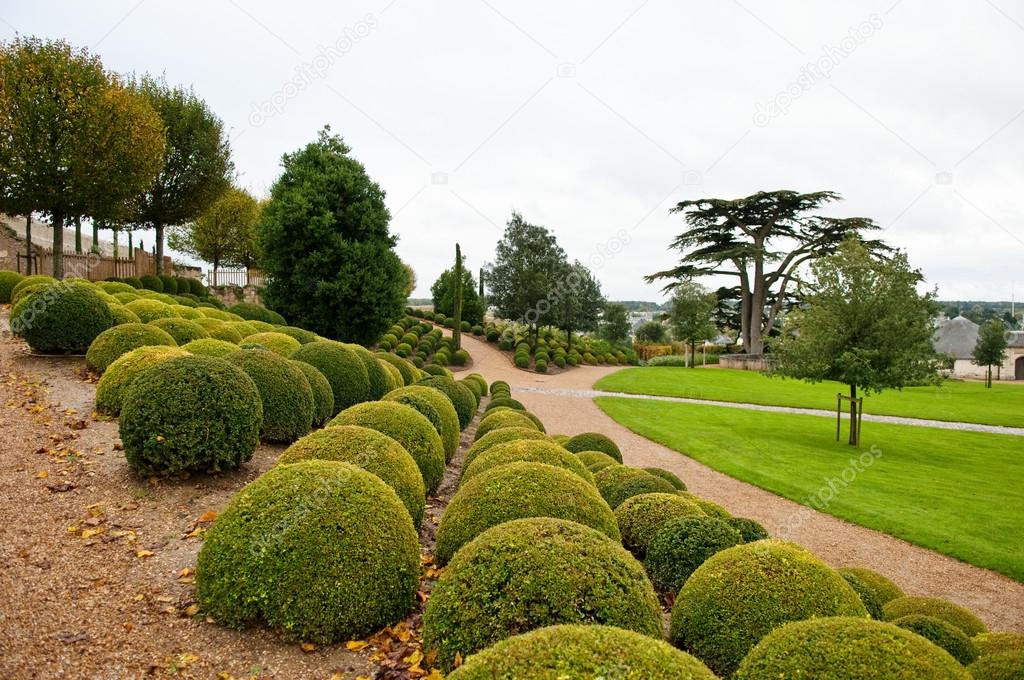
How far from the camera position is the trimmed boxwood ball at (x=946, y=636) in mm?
4734

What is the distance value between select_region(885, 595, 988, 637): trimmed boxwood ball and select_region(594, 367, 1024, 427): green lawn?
807 inches

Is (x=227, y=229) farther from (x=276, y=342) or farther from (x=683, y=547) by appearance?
(x=683, y=547)

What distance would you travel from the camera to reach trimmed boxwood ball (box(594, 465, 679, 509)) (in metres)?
7.56

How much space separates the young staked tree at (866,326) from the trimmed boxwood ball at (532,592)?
16.2 meters

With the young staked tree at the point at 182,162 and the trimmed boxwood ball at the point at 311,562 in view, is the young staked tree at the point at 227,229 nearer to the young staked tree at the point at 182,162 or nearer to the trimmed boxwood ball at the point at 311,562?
the young staked tree at the point at 182,162

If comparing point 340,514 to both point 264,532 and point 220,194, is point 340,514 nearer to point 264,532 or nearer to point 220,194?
point 264,532

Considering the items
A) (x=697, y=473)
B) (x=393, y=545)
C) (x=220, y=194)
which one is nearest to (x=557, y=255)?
(x=220, y=194)

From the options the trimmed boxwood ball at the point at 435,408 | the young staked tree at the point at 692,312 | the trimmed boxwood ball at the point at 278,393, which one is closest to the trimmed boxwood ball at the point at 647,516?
the trimmed boxwood ball at the point at 435,408

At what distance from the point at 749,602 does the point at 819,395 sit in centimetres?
3020

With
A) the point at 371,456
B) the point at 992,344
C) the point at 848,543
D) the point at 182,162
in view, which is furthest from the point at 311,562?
the point at 992,344

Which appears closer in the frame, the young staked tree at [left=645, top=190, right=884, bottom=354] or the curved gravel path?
the curved gravel path

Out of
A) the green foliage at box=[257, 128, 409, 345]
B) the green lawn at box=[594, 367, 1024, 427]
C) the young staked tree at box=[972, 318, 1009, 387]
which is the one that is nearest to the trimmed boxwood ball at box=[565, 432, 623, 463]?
the green foliage at box=[257, 128, 409, 345]

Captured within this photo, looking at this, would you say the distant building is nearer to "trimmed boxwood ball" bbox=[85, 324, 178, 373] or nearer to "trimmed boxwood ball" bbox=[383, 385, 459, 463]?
"trimmed boxwood ball" bbox=[383, 385, 459, 463]

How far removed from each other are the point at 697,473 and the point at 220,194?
25502mm
